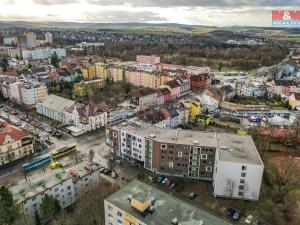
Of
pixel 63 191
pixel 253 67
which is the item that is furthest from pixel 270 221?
pixel 253 67

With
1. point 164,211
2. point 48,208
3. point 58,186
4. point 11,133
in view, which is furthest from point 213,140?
point 11,133

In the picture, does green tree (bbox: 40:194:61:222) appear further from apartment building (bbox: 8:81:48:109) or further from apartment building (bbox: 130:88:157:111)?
apartment building (bbox: 8:81:48:109)

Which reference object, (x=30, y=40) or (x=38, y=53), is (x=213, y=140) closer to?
(x=38, y=53)

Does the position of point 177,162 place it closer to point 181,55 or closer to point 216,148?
point 216,148

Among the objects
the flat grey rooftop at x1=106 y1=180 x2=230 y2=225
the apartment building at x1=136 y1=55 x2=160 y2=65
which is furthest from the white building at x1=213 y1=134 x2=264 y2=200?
the apartment building at x1=136 y1=55 x2=160 y2=65

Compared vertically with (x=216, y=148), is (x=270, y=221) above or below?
below
